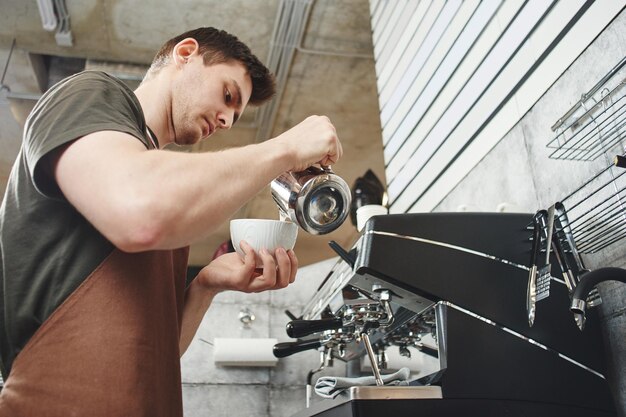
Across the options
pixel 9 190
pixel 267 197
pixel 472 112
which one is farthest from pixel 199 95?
pixel 267 197

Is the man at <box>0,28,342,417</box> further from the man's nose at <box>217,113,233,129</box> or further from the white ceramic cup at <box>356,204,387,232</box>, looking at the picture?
the white ceramic cup at <box>356,204,387,232</box>

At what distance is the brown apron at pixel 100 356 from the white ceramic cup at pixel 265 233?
25cm

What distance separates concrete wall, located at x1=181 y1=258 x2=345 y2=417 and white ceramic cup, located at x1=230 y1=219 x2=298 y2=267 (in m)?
2.52

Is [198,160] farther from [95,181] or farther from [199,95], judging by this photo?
[199,95]

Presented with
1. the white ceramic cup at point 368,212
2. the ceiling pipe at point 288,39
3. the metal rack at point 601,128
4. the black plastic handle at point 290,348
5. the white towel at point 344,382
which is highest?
the ceiling pipe at point 288,39

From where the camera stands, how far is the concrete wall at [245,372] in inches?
138

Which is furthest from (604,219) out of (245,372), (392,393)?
(245,372)

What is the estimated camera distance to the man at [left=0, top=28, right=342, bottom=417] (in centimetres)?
85

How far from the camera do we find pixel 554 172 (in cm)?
168

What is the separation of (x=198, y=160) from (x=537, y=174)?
47.2 inches

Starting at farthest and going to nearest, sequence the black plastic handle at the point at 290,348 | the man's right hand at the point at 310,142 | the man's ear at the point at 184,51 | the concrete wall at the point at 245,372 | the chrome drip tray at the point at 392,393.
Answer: the concrete wall at the point at 245,372 < the black plastic handle at the point at 290,348 < the man's ear at the point at 184,51 < the chrome drip tray at the point at 392,393 < the man's right hand at the point at 310,142

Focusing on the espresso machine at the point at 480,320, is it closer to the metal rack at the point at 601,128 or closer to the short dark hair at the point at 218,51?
the metal rack at the point at 601,128

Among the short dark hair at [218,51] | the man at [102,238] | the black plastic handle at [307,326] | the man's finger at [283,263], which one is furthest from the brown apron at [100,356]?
the short dark hair at [218,51]

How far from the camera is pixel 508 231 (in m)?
1.41
